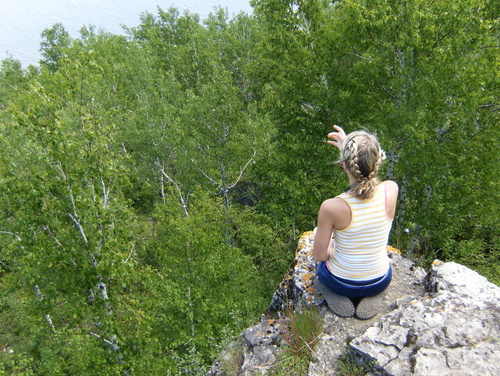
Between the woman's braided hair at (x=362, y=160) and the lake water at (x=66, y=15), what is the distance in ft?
234

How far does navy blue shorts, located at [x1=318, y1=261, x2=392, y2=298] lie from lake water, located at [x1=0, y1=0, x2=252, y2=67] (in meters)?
71.4

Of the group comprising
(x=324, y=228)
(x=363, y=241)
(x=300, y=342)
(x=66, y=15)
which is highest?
(x=66, y=15)

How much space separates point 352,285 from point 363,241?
2.05 feet

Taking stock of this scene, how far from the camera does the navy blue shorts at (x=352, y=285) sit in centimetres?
353

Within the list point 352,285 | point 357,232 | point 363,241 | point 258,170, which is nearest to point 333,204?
point 357,232

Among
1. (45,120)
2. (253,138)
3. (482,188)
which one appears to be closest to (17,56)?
(253,138)

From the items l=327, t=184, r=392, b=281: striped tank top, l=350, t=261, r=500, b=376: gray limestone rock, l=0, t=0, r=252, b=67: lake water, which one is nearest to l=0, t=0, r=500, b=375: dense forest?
l=350, t=261, r=500, b=376: gray limestone rock

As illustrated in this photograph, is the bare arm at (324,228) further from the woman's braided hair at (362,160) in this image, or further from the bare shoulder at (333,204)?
the woman's braided hair at (362,160)

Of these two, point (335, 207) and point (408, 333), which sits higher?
point (335, 207)

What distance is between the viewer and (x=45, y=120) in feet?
22.2

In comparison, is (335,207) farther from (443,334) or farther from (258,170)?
(258,170)

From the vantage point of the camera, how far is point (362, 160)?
2867 millimetres

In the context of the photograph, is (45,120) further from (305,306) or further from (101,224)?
(305,306)

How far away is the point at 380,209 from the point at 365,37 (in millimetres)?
9068
